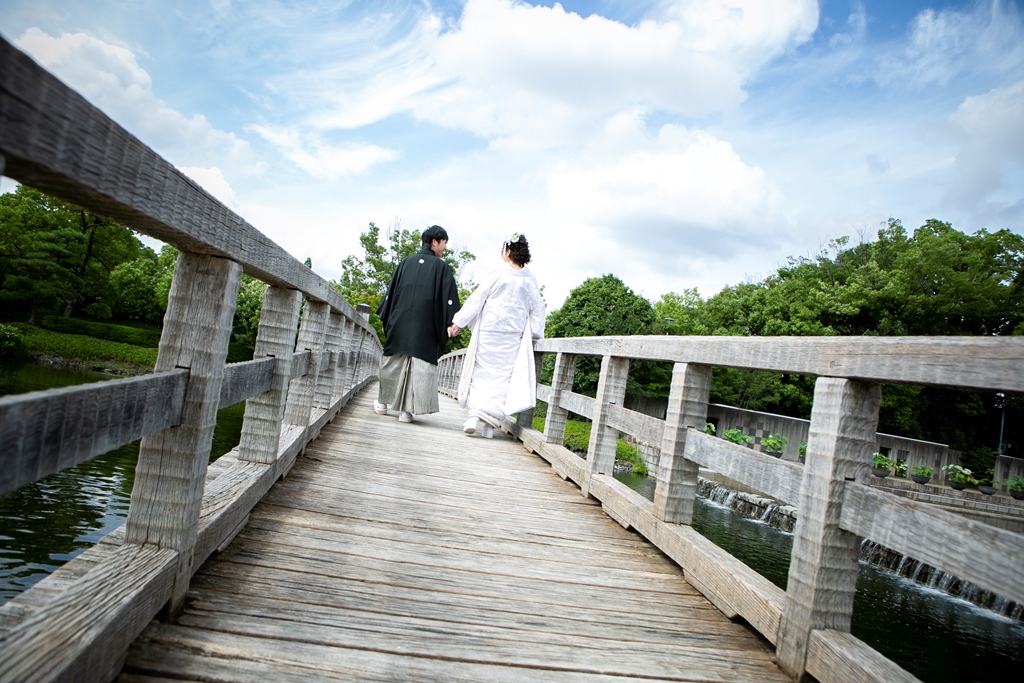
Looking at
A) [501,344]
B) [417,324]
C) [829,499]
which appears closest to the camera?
[829,499]

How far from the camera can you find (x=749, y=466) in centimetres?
247

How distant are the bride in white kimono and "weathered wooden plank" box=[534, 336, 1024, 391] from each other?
10.8 feet

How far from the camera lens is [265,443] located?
2912 mm

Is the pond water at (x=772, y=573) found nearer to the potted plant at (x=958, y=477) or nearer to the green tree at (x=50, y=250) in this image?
the potted plant at (x=958, y=477)

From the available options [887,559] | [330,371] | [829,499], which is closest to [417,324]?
[330,371]

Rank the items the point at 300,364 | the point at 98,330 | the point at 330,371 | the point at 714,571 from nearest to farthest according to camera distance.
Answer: the point at 714,571
the point at 300,364
the point at 330,371
the point at 98,330

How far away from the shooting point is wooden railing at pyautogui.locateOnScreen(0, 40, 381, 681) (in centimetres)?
99

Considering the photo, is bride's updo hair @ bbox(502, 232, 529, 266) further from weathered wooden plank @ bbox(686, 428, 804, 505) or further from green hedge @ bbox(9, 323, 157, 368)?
green hedge @ bbox(9, 323, 157, 368)

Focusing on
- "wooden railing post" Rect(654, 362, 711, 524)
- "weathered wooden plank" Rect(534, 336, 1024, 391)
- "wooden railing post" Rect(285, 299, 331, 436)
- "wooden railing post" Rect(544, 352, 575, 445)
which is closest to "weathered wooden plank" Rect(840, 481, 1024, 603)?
"weathered wooden plank" Rect(534, 336, 1024, 391)

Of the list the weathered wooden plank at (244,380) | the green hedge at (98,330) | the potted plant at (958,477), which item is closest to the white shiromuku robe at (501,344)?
the weathered wooden plank at (244,380)

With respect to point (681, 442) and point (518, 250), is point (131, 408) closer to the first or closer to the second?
point (681, 442)

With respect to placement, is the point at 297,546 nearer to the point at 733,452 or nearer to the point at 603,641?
the point at 603,641

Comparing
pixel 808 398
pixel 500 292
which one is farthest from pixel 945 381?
pixel 808 398

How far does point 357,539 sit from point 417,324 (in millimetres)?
4000
